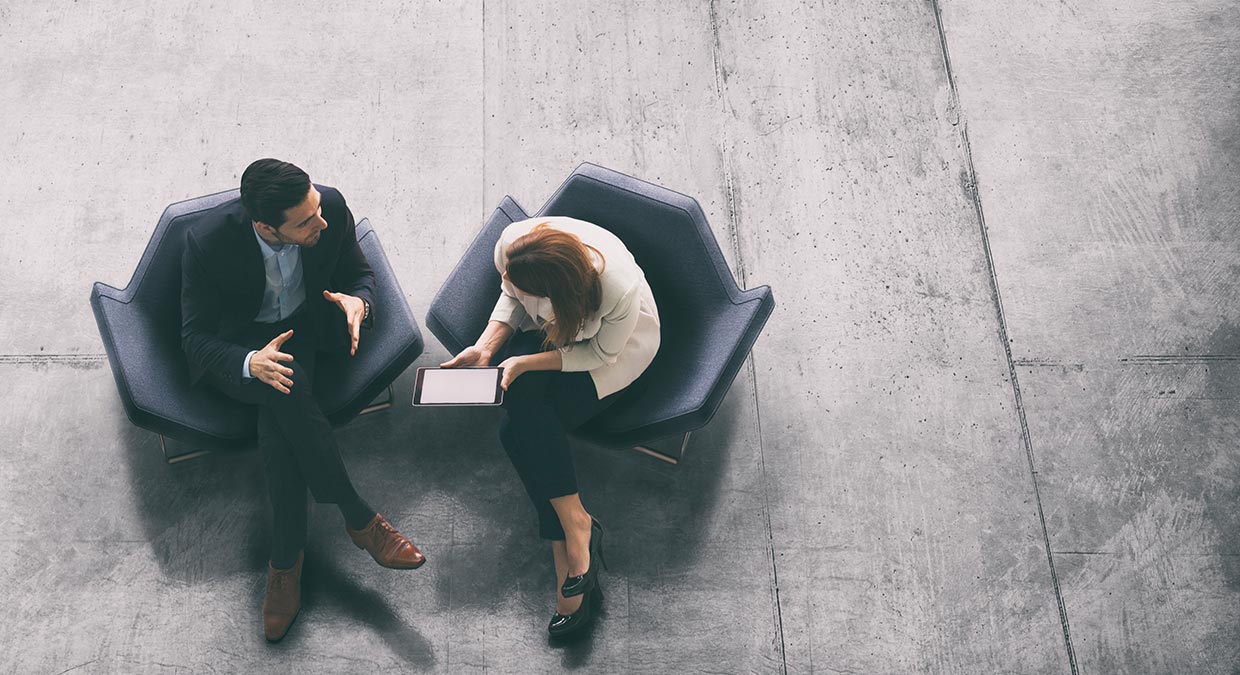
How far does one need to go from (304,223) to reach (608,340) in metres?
1.00

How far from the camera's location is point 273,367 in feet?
10.6

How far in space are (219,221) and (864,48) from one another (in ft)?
9.56

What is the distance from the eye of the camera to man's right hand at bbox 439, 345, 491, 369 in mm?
3398

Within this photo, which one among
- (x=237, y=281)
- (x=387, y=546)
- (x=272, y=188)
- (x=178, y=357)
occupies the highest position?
(x=272, y=188)

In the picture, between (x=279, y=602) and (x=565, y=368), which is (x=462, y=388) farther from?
(x=279, y=602)

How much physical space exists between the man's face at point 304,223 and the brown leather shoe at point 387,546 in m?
0.97

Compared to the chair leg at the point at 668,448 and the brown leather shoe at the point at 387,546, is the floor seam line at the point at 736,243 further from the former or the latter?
the brown leather shoe at the point at 387,546

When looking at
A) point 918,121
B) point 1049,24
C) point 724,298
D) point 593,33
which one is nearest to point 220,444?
point 724,298

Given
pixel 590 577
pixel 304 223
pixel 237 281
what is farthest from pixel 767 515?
pixel 237 281

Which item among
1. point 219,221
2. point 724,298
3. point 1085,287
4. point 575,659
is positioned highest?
point 219,221

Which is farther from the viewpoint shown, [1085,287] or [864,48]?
[864,48]

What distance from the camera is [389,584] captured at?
143 inches

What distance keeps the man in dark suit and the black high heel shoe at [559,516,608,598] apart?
1.67 feet

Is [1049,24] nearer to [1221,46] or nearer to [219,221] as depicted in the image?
[1221,46]
